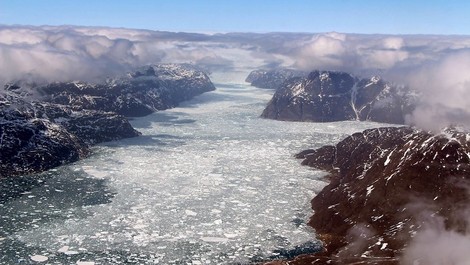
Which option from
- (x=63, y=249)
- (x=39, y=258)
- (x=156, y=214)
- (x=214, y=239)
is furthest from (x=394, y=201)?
(x=39, y=258)

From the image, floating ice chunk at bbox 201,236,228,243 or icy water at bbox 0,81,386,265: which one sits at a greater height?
floating ice chunk at bbox 201,236,228,243

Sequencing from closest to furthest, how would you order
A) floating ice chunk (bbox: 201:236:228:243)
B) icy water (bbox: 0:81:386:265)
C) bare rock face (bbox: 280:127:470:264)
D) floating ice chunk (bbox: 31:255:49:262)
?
floating ice chunk (bbox: 31:255:49:262) < bare rock face (bbox: 280:127:470:264) < icy water (bbox: 0:81:386:265) < floating ice chunk (bbox: 201:236:228:243)

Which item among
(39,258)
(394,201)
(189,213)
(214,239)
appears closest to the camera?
(39,258)

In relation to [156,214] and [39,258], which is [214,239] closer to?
[156,214]

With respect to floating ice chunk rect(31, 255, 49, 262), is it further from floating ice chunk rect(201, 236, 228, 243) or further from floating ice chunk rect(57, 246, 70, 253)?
floating ice chunk rect(201, 236, 228, 243)

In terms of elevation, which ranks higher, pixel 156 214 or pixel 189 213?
pixel 189 213

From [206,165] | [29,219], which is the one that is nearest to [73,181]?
[29,219]

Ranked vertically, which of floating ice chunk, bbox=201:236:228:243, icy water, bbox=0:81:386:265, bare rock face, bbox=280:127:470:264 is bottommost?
icy water, bbox=0:81:386:265

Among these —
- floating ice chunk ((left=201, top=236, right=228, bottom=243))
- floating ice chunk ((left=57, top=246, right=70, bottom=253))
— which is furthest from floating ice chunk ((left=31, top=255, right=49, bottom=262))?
floating ice chunk ((left=201, top=236, right=228, bottom=243))
